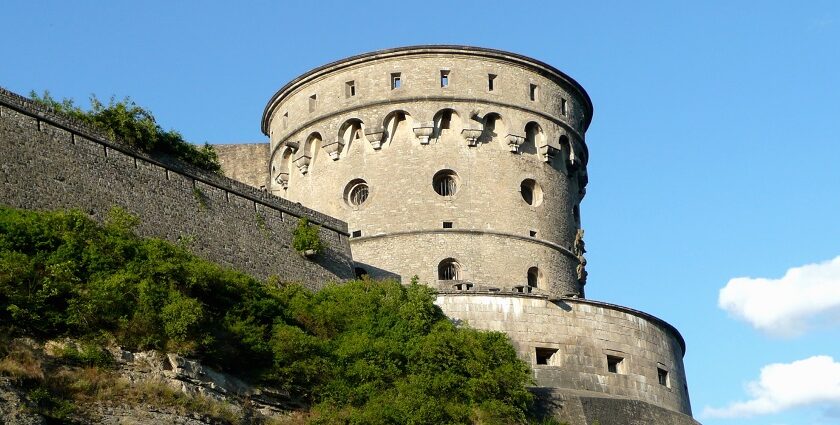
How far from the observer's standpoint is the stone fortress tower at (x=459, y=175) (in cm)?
3788

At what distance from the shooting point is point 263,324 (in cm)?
2952

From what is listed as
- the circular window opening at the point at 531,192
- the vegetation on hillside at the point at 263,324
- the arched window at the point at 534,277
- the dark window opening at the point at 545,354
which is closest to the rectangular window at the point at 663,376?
the dark window opening at the point at 545,354

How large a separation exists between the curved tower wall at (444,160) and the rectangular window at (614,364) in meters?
A: 3.49

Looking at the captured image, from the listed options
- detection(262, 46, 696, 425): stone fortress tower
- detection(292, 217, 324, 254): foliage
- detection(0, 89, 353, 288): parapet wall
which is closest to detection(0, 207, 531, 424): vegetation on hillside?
detection(0, 89, 353, 288): parapet wall

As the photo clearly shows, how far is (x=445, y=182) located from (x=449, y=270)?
2534 mm

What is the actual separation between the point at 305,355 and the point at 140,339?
160 inches

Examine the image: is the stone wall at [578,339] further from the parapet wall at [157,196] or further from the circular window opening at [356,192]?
the circular window opening at [356,192]

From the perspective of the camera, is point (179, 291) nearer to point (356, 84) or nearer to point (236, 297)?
point (236, 297)

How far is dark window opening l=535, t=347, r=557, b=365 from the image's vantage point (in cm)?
3488

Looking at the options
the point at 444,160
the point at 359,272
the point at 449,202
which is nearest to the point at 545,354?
the point at 449,202

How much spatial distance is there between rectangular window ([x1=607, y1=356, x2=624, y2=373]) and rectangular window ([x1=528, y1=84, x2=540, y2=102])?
338 inches

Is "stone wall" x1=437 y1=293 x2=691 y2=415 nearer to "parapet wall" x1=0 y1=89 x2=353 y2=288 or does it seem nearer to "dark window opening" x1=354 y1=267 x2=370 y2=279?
"dark window opening" x1=354 y1=267 x2=370 y2=279

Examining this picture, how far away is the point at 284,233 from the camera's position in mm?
35406

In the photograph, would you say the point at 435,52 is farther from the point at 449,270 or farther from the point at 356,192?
the point at 449,270
